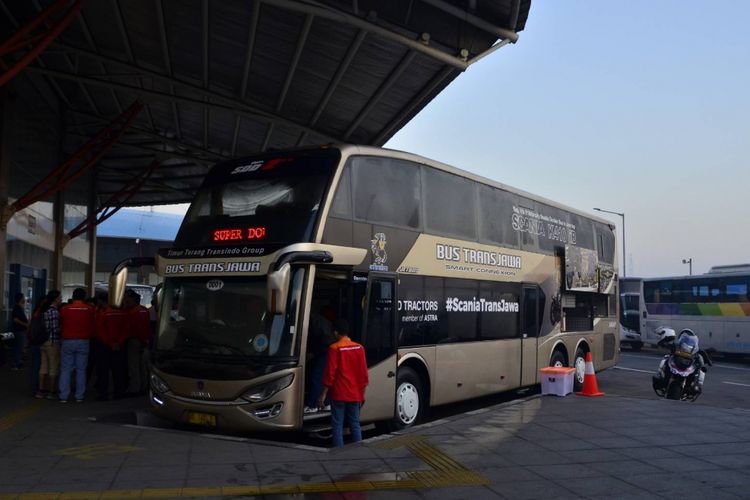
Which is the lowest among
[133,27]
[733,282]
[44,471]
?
[44,471]

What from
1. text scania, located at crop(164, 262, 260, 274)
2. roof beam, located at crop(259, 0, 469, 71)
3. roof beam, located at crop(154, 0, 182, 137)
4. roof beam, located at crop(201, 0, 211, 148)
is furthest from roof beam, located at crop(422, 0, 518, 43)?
text scania, located at crop(164, 262, 260, 274)

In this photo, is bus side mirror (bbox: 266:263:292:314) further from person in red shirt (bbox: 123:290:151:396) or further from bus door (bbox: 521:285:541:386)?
bus door (bbox: 521:285:541:386)

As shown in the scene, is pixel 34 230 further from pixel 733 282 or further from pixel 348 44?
pixel 733 282

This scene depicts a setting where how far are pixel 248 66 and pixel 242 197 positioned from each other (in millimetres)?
11183

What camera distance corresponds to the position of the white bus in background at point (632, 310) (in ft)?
108

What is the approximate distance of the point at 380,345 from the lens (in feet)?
31.6

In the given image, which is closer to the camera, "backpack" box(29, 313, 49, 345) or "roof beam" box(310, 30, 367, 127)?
"backpack" box(29, 313, 49, 345)

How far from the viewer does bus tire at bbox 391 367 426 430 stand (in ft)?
32.9

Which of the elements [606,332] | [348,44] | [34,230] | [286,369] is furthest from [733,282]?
[34,230]

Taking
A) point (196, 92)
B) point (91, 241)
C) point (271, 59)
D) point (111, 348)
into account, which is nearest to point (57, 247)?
point (91, 241)

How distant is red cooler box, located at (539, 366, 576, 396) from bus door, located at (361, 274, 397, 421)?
426 centimetres

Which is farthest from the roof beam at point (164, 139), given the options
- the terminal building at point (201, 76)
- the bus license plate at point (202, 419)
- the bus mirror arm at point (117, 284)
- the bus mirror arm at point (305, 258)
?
the bus mirror arm at point (305, 258)

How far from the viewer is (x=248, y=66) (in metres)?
19.7

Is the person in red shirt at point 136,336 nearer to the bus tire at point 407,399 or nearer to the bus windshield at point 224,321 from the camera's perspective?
the bus windshield at point 224,321
